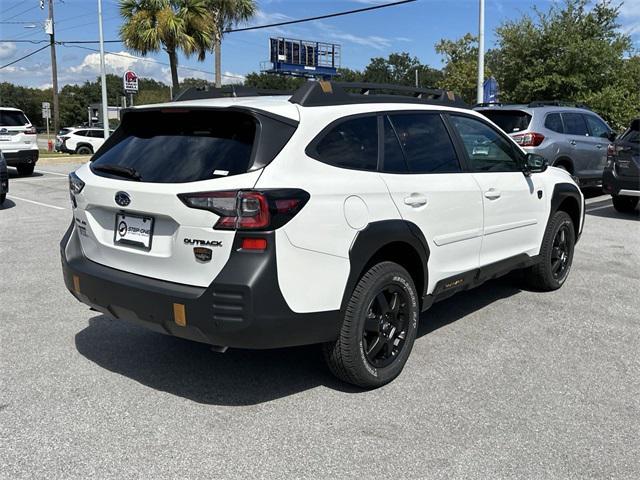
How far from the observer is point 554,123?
1114 centimetres

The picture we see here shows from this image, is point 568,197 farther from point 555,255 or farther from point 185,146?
point 185,146

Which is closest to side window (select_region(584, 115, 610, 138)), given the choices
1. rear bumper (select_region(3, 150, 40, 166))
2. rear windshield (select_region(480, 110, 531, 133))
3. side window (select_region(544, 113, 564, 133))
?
side window (select_region(544, 113, 564, 133))

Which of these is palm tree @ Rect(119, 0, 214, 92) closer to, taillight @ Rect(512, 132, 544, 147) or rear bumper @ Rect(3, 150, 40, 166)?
rear bumper @ Rect(3, 150, 40, 166)

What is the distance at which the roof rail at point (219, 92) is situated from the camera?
4289mm

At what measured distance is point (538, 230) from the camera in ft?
18.0

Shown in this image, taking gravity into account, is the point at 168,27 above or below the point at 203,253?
above

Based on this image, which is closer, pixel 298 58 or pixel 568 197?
pixel 568 197

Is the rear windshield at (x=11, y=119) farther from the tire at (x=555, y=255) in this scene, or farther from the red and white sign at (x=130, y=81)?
the tire at (x=555, y=255)

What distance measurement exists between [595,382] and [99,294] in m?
3.08

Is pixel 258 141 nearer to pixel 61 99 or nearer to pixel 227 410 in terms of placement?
pixel 227 410

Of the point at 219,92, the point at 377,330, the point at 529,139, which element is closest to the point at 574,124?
the point at 529,139

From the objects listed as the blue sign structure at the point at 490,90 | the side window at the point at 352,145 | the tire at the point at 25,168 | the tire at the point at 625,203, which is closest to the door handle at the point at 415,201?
the side window at the point at 352,145

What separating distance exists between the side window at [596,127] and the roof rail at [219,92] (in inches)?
378

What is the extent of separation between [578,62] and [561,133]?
13.8 metres
